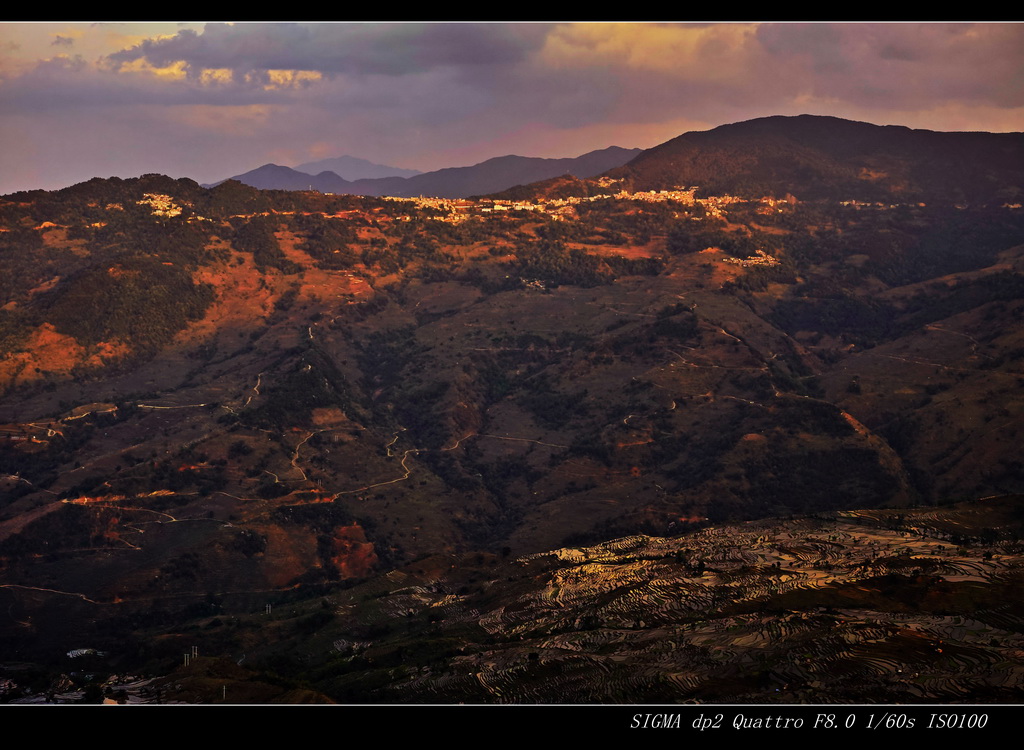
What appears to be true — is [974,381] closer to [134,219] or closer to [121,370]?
[121,370]

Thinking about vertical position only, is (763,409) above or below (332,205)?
below

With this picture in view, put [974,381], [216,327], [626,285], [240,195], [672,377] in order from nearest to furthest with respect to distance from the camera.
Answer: [974,381] → [672,377] → [216,327] → [626,285] → [240,195]

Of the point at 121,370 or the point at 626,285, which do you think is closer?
the point at 121,370

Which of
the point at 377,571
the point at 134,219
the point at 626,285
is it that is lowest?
the point at 377,571

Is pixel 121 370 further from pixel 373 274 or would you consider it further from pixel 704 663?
pixel 704 663

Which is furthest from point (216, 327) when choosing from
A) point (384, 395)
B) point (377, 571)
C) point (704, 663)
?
point (704, 663)

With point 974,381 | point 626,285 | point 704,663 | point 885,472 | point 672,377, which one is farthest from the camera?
point 626,285
